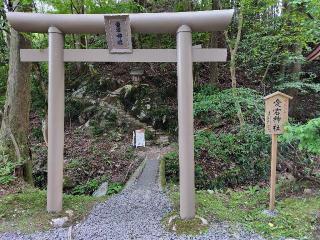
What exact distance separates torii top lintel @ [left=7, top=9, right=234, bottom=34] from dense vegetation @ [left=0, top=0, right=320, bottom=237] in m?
1.73

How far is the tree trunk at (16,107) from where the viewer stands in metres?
6.16

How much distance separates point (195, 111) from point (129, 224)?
6527mm

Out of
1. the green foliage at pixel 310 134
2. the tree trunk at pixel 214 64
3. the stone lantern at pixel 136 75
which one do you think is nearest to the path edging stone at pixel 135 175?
the green foliage at pixel 310 134

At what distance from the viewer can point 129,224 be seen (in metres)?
4.54

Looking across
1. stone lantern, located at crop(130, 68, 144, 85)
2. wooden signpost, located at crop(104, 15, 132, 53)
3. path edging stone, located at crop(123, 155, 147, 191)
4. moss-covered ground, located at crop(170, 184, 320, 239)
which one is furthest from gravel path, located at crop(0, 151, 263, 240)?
stone lantern, located at crop(130, 68, 144, 85)

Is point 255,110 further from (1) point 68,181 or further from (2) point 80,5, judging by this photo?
(2) point 80,5

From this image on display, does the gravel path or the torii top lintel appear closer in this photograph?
the gravel path

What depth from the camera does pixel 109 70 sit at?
46.4 ft

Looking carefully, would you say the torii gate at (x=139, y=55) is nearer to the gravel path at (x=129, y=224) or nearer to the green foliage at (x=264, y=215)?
the gravel path at (x=129, y=224)

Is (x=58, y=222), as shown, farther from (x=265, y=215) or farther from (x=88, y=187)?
(x=88, y=187)

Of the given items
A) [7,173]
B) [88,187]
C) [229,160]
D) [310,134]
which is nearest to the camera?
[310,134]

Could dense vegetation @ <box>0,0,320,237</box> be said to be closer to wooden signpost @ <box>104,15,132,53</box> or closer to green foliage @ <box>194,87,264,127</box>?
green foliage @ <box>194,87,264,127</box>

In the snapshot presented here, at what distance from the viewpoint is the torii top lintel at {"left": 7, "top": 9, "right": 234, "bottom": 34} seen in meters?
4.53

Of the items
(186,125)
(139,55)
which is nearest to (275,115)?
(186,125)
